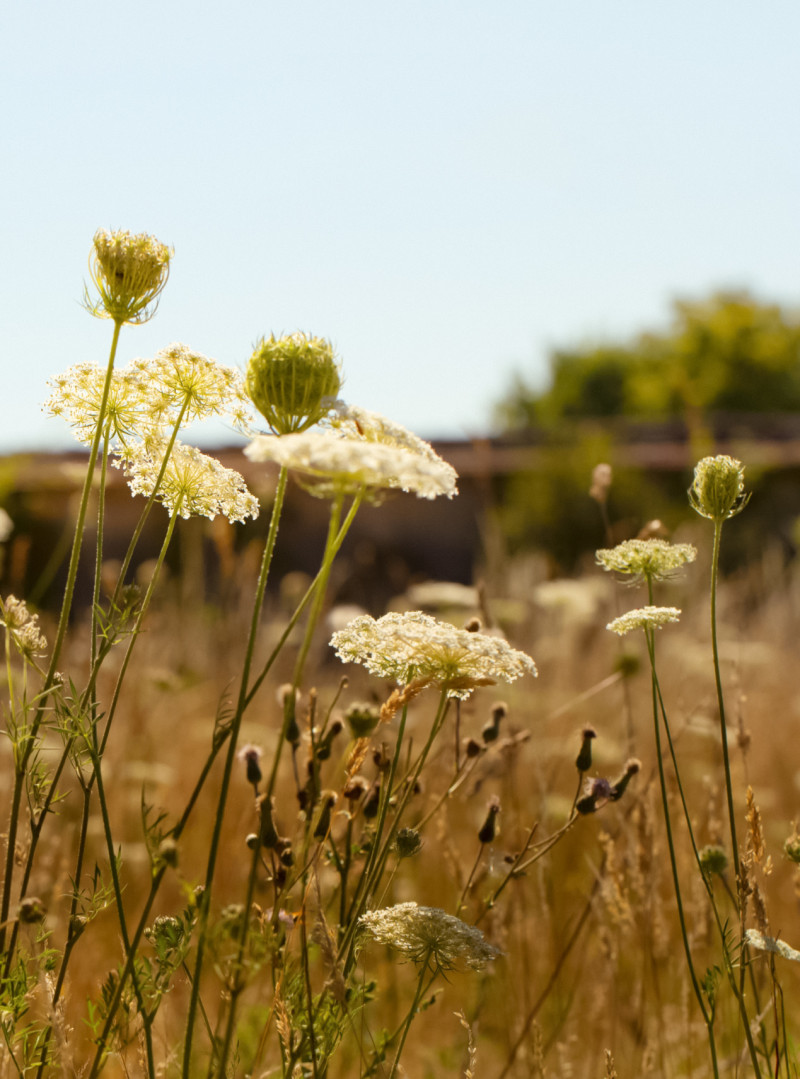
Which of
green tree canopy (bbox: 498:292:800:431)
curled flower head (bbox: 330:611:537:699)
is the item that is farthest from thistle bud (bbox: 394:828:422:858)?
green tree canopy (bbox: 498:292:800:431)

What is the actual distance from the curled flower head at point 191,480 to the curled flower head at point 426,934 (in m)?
0.49

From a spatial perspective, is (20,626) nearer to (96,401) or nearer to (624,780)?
(96,401)

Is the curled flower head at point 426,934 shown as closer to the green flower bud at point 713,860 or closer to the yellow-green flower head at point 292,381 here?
the green flower bud at point 713,860

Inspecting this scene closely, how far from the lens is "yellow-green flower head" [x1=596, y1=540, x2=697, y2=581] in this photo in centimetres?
120

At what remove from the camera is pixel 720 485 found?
1135 mm

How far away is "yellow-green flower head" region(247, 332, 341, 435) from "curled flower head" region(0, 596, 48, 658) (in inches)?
13.3

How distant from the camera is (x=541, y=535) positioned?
12.6m

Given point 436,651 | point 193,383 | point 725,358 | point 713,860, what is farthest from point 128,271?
point 725,358

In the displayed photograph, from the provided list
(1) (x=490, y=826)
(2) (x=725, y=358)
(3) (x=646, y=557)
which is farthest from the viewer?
(2) (x=725, y=358)

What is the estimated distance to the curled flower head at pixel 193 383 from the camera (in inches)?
41.4

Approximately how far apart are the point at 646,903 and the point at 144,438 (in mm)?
1048

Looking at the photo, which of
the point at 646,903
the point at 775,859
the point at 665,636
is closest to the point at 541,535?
the point at 665,636

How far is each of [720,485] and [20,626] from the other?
82cm

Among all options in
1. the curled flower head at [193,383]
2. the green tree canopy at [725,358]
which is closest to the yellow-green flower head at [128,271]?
the curled flower head at [193,383]
